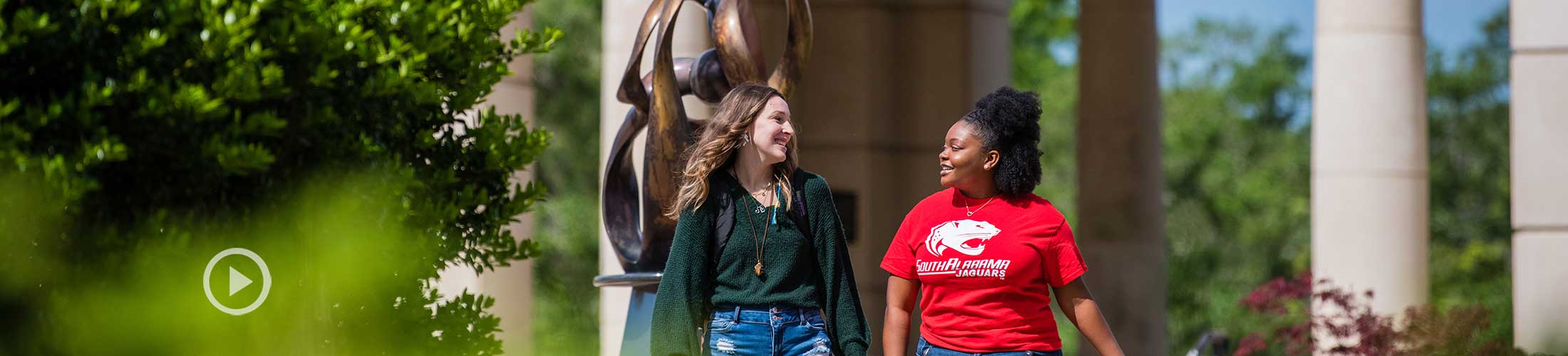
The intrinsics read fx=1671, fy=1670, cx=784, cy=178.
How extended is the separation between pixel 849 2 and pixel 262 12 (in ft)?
43.2

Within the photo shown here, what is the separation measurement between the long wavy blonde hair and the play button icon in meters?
1.52

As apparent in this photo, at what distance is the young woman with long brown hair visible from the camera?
5.64m

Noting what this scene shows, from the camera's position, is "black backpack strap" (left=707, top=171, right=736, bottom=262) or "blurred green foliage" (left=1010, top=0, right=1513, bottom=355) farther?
"blurred green foliage" (left=1010, top=0, right=1513, bottom=355)

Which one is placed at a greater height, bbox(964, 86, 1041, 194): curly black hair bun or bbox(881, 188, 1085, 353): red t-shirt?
bbox(964, 86, 1041, 194): curly black hair bun

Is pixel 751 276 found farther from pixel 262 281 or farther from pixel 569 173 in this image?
pixel 569 173

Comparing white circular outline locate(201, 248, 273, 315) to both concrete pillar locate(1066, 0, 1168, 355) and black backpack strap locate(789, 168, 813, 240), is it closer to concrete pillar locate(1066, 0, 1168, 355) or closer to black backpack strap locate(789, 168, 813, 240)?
black backpack strap locate(789, 168, 813, 240)


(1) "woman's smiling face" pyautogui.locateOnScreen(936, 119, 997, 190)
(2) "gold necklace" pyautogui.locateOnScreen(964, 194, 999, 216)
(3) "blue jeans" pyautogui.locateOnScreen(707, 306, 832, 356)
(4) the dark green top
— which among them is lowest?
(3) "blue jeans" pyautogui.locateOnScreen(707, 306, 832, 356)

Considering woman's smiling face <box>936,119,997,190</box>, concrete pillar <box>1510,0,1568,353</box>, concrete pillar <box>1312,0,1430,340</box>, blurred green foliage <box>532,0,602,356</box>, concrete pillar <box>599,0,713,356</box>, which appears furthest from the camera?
blurred green foliage <box>532,0,602,356</box>

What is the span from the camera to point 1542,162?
12.4m

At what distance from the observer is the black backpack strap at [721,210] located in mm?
5738

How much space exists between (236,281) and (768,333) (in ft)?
6.04

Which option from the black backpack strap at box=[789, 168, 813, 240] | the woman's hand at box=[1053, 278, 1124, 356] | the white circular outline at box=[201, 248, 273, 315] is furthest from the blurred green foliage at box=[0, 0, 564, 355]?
the woman's hand at box=[1053, 278, 1124, 356]

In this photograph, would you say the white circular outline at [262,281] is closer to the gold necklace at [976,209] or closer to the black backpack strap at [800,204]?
the black backpack strap at [800,204]

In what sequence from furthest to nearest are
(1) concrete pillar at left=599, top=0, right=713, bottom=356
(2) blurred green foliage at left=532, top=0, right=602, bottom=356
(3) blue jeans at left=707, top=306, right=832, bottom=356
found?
(2) blurred green foliage at left=532, top=0, right=602, bottom=356
(1) concrete pillar at left=599, top=0, right=713, bottom=356
(3) blue jeans at left=707, top=306, right=832, bottom=356
